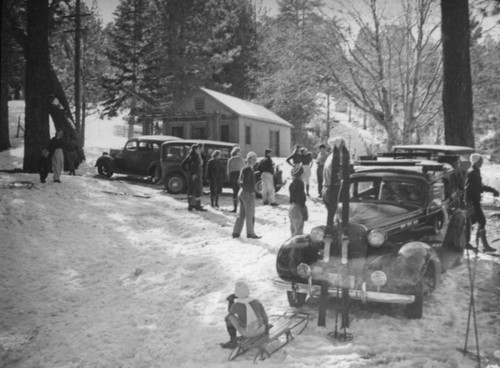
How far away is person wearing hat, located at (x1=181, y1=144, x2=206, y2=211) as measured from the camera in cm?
1219

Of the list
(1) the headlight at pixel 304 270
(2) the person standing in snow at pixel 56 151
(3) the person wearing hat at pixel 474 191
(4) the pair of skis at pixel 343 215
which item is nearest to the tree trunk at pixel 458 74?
(3) the person wearing hat at pixel 474 191

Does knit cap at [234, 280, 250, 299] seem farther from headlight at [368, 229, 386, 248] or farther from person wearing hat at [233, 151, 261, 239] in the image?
person wearing hat at [233, 151, 261, 239]

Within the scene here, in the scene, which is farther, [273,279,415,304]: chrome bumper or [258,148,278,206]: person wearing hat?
[258,148,278,206]: person wearing hat

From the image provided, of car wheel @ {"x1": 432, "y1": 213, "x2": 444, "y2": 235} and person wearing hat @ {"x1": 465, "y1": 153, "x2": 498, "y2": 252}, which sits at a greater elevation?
person wearing hat @ {"x1": 465, "y1": 153, "x2": 498, "y2": 252}

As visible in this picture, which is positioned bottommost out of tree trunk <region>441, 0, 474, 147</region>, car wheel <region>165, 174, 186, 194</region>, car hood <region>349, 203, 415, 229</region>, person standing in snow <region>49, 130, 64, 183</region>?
car hood <region>349, 203, 415, 229</region>

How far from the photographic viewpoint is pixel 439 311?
18.5 feet

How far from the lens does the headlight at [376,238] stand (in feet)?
18.9

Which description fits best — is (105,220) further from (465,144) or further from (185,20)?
(185,20)

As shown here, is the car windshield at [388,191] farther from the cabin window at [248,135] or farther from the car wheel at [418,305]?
the cabin window at [248,135]

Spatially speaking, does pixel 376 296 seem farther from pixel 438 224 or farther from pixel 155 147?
pixel 155 147

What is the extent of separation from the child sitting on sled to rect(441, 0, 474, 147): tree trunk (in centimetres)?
811

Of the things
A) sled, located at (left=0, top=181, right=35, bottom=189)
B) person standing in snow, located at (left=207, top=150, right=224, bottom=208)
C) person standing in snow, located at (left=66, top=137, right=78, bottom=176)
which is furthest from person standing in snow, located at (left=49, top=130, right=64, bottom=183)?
person standing in snow, located at (left=207, top=150, right=224, bottom=208)

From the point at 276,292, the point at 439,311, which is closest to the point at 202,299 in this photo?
the point at 276,292

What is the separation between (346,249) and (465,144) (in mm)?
6977
